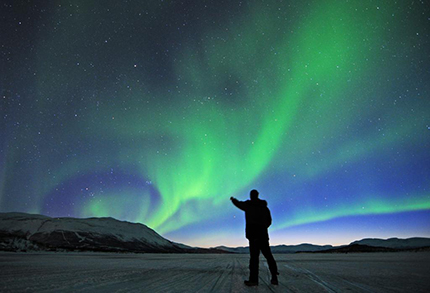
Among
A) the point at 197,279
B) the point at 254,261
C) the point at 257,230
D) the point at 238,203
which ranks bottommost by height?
the point at 197,279

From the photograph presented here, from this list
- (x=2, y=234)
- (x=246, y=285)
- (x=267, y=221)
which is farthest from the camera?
(x=2, y=234)

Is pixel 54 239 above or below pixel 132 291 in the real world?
above

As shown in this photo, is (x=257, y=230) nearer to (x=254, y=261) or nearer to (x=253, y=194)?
(x=254, y=261)

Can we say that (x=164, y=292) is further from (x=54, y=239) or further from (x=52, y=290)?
(x=54, y=239)

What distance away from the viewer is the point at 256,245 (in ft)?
18.3

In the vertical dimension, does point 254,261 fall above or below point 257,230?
below

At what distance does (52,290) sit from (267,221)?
4.14 metres

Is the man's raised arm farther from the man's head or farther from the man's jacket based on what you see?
the man's head

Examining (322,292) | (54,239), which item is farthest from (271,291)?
(54,239)

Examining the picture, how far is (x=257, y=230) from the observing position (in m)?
5.67

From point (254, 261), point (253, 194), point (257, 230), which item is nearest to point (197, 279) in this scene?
point (254, 261)

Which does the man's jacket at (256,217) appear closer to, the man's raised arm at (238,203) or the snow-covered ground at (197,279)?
the man's raised arm at (238,203)

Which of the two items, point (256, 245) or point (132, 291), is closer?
point (132, 291)

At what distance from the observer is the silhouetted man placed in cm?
555
